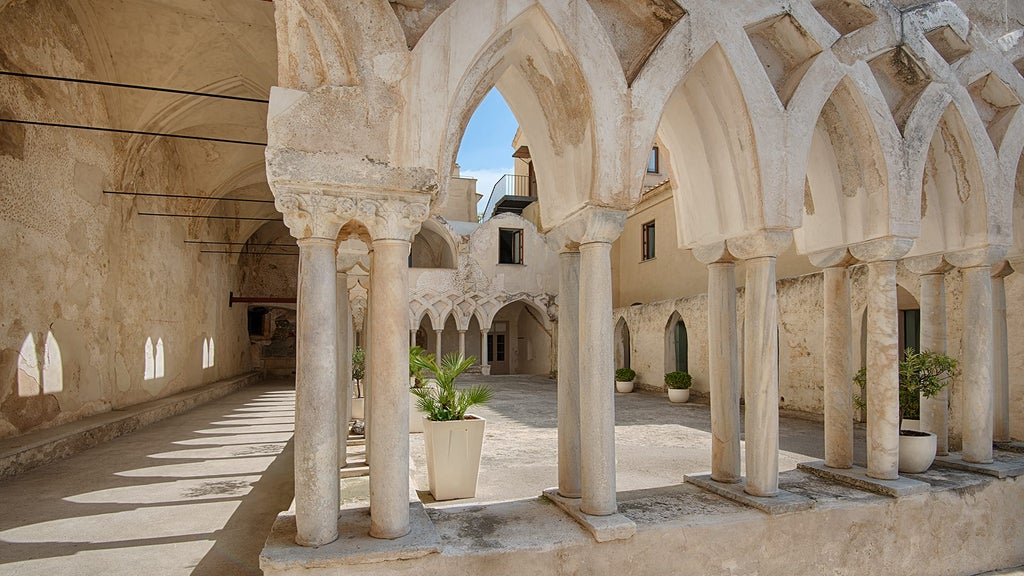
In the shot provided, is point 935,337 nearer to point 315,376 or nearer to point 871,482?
point 871,482

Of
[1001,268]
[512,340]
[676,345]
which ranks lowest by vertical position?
[512,340]

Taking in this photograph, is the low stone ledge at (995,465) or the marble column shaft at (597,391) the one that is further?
the low stone ledge at (995,465)

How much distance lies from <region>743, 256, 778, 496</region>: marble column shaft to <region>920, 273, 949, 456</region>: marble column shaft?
273 cm

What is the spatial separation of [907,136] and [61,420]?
10.9 metres

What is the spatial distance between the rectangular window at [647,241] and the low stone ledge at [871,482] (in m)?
14.8

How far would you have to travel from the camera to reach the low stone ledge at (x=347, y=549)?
10.2 ft

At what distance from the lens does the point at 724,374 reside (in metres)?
4.98

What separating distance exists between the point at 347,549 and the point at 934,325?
606 cm

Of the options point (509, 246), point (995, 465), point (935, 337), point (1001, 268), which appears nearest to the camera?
point (995, 465)

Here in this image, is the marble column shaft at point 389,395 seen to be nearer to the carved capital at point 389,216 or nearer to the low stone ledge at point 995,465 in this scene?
the carved capital at point 389,216

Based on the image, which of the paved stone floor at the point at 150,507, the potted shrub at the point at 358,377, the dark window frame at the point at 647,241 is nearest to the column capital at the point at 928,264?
the paved stone floor at the point at 150,507

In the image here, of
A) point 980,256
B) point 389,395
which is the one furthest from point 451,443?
point 980,256

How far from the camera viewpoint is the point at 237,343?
2081cm

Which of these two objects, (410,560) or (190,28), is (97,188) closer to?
(190,28)
